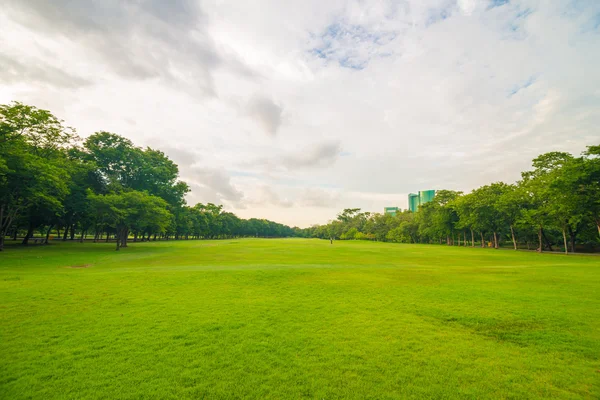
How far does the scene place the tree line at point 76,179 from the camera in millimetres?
27125

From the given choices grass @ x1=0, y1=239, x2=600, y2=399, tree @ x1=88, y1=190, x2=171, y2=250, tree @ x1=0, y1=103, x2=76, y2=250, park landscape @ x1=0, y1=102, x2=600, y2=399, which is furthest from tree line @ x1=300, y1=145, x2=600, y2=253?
tree @ x1=0, y1=103, x2=76, y2=250

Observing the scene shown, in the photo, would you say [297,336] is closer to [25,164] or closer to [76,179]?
[25,164]

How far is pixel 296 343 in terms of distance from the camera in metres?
6.51

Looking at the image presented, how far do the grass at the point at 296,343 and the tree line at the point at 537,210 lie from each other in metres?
33.0

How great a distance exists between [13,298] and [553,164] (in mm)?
63598

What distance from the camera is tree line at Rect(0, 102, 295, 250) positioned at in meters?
27.1

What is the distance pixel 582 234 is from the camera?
45375 mm

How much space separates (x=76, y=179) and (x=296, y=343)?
45945 mm

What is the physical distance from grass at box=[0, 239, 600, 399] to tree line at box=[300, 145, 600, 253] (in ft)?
108

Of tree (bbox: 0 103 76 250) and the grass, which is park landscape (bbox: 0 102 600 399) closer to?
the grass

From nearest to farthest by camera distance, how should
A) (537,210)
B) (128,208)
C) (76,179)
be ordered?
(128,208)
(76,179)
(537,210)

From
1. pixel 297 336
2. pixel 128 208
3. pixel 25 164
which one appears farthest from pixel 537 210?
pixel 25 164

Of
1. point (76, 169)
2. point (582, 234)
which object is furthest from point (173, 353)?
point (582, 234)

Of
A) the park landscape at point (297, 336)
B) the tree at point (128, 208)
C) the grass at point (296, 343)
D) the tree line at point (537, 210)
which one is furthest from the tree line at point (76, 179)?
the tree line at point (537, 210)
